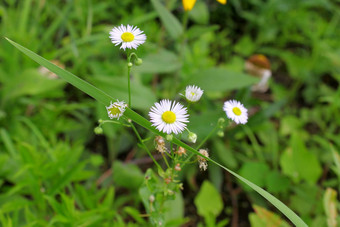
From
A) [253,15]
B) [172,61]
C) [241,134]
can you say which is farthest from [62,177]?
[253,15]

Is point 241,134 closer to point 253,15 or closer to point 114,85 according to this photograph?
point 114,85

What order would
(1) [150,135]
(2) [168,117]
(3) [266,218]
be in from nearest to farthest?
1. (2) [168,117]
2. (3) [266,218]
3. (1) [150,135]

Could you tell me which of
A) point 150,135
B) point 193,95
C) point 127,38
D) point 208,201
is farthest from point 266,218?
point 127,38

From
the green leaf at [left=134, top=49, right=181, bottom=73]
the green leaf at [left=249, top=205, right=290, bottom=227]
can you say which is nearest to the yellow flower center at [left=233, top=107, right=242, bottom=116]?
the green leaf at [left=249, top=205, right=290, bottom=227]

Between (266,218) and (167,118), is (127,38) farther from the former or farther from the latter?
(266,218)

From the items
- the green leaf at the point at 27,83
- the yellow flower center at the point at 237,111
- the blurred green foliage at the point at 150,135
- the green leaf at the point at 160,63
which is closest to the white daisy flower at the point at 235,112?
the yellow flower center at the point at 237,111

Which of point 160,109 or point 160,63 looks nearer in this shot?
point 160,109

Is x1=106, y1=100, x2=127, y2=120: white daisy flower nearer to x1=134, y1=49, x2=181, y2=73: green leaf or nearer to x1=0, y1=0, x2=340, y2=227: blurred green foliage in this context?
x1=0, y1=0, x2=340, y2=227: blurred green foliage
